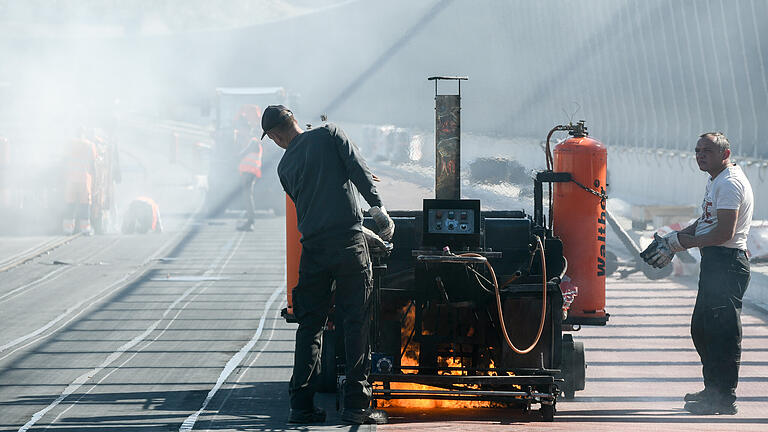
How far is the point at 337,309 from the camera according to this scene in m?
6.40

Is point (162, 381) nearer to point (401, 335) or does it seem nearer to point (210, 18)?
point (401, 335)

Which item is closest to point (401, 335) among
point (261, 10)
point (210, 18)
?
point (210, 18)

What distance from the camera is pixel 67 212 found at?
69.5 ft

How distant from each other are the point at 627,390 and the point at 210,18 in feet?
286

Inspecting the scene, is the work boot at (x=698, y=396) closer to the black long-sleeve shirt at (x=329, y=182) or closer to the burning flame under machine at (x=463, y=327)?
the burning flame under machine at (x=463, y=327)

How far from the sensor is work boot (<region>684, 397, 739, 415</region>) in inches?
270

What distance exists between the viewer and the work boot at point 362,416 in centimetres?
632

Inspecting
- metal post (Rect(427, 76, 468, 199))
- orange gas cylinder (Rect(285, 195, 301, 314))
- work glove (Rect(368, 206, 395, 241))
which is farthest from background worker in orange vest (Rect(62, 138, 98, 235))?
work glove (Rect(368, 206, 395, 241))

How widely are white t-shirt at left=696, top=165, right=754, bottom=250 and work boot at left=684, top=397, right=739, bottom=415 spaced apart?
3.14 ft

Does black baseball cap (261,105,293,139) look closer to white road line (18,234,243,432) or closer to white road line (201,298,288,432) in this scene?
white road line (201,298,288,432)

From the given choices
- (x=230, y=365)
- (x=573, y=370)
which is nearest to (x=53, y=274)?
(x=230, y=365)

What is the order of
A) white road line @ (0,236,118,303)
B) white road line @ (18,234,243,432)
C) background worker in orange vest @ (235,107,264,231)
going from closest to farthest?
white road line @ (18,234,243,432)
white road line @ (0,236,118,303)
background worker in orange vest @ (235,107,264,231)

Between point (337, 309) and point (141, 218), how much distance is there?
16311mm

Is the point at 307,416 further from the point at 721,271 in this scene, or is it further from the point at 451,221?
the point at 721,271
